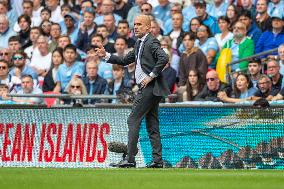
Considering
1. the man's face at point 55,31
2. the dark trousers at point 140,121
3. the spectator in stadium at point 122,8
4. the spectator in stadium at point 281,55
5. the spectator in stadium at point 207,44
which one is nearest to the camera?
the dark trousers at point 140,121

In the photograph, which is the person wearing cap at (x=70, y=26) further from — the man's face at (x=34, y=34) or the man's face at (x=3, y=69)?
the man's face at (x=3, y=69)

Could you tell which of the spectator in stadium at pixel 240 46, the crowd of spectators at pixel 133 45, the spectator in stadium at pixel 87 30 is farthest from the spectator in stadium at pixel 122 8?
the spectator in stadium at pixel 240 46

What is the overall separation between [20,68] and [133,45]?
9.12ft

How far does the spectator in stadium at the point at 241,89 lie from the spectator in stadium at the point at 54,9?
25.4 feet

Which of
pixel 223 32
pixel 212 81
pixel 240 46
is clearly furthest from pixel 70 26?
pixel 212 81

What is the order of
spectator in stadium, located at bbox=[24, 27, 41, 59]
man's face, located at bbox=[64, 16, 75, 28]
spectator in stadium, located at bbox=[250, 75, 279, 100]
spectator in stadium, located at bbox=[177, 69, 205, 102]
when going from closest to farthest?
spectator in stadium, located at bbox=[250, 75, 279, 100] < spectator in stadium, located at bbox=[177, 69, 205, 102] < spectator in stadium, located at bbox=[24, 27, 41, 59] < man's face, located at bbox=[64, 16, 75, 28]

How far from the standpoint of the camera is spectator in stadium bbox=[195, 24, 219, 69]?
23.2m

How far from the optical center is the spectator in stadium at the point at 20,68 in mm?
24594

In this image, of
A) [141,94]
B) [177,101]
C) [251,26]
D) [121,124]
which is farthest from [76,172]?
[251,26]

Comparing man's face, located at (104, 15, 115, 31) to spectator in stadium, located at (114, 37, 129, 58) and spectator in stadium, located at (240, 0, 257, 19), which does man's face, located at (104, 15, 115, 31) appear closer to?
spectator in stadium, located at (114, 37, 129, 58)

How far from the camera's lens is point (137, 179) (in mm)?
14469

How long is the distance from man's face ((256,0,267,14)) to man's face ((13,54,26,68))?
5.70 meters

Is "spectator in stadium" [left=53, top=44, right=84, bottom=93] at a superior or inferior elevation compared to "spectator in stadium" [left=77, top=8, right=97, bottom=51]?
inferior

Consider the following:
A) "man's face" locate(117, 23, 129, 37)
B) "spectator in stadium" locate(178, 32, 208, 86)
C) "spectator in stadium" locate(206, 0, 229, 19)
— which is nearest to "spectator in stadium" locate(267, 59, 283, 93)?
"spectator in stadium" locate(178, 32, 208, 86)
